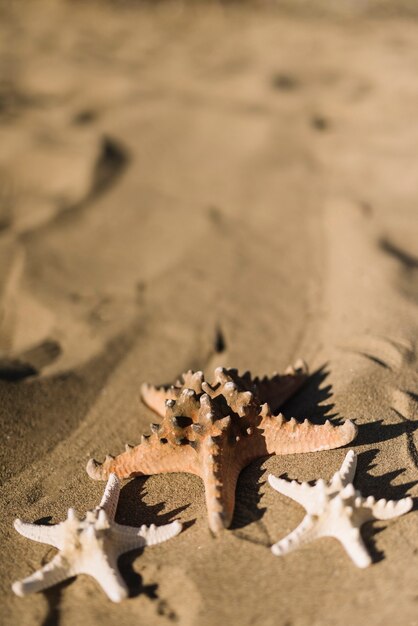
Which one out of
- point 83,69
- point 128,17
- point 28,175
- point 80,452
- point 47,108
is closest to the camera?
point 80,452

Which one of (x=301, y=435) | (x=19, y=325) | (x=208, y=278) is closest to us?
(x=301, y=435)

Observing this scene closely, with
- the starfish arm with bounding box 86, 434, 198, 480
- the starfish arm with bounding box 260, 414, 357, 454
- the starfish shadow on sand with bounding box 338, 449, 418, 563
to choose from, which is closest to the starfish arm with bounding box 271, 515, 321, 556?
the starfish shadow on sand with bounding box 338, 449, 418, 563

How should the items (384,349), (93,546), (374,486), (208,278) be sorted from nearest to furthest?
1. (93,546)
2. (374,486)
3. (384,349)
4. (208,278)

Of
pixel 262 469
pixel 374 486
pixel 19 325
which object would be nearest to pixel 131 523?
pixel 262 469

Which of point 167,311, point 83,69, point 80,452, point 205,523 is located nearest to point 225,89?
point 83,69

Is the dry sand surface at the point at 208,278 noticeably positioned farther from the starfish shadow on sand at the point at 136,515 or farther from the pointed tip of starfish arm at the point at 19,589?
the pointed tip of starfish arm at the point at 19,589

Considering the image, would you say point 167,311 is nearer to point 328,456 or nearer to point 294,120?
point 328,456

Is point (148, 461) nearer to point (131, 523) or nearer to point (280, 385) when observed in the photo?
point (131, 523)
